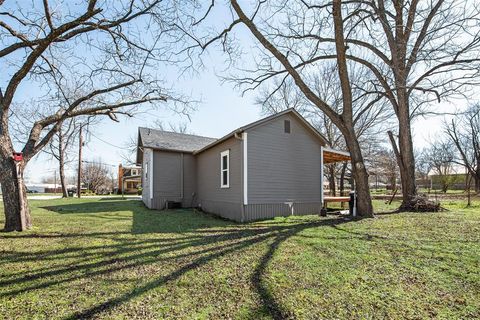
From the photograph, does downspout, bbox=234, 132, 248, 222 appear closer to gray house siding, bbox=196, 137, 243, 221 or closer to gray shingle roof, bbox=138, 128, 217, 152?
gray house siding, bbox=196, 137, 243, 221

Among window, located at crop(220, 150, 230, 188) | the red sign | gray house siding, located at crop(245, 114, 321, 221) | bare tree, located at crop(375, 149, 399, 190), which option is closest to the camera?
the red sign

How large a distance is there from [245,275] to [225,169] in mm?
7116

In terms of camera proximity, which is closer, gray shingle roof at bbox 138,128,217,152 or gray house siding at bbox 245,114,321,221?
gray house siding at bbox 245,114,321,221

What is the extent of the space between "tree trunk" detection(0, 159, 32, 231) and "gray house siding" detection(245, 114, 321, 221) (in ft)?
20.8

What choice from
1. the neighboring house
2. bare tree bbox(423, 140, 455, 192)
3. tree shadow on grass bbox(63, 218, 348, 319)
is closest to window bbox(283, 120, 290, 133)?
tree shadow on grass bbox(63, 218, 348, 319)

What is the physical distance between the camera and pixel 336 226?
25.5ft

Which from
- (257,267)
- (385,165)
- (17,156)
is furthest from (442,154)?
(17,156)

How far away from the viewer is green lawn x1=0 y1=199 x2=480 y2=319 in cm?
322

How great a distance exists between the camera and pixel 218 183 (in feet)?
38.7

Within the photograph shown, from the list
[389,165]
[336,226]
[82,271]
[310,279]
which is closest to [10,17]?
[82,271]

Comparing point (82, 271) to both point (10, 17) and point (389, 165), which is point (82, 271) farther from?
point (389, 165)

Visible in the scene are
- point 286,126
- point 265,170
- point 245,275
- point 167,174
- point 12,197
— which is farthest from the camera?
point 167,174

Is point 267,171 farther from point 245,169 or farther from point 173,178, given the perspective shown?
point 173,178

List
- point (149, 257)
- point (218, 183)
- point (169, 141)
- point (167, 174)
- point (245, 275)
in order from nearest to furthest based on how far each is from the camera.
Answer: point (245, 275) < point (149, 257) < point (218, 183) < point (167, 174) < point (169, 141)
